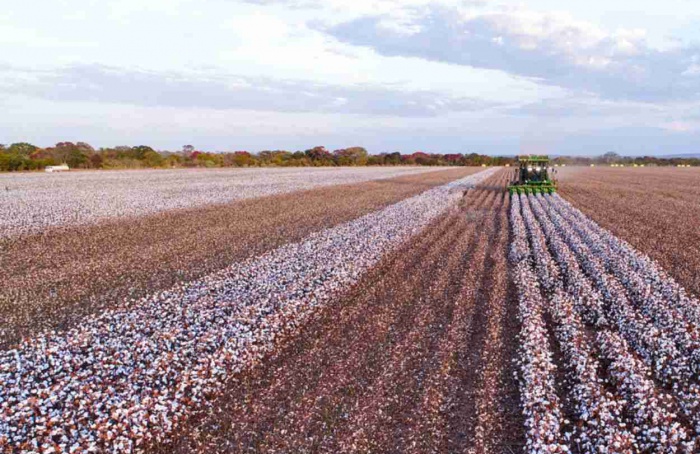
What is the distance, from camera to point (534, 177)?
3478cm

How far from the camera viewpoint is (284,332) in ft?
29.9

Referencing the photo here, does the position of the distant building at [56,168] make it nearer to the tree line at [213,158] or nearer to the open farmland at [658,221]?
the tree line at [213,158]

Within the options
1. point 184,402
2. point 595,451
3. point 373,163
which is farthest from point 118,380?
point 373,163

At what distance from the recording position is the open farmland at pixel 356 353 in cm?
597

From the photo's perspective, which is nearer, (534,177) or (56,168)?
(534,177)

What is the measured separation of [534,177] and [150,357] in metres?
32.6

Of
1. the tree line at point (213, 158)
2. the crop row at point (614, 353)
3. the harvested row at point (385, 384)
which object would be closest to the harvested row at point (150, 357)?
the harvested row at point (385, 384)

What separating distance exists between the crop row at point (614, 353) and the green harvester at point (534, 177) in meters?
19.3

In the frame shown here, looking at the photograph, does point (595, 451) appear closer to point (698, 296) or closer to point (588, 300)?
point (588, 300)

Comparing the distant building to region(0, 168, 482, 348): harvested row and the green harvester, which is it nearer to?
region(0, 168, 482, 348): harvested row

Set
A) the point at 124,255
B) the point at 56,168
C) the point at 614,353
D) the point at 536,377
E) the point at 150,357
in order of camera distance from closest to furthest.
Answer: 1. the point at 536,377
2. the point at 150,357
3. the point at 614,353
4. the point at 124,255
5. the point at 56,168

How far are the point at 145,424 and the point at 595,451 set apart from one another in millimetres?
5551

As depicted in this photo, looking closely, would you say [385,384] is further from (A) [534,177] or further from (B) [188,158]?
(B) [188,158]

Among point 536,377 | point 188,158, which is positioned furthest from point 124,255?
point 188,158
